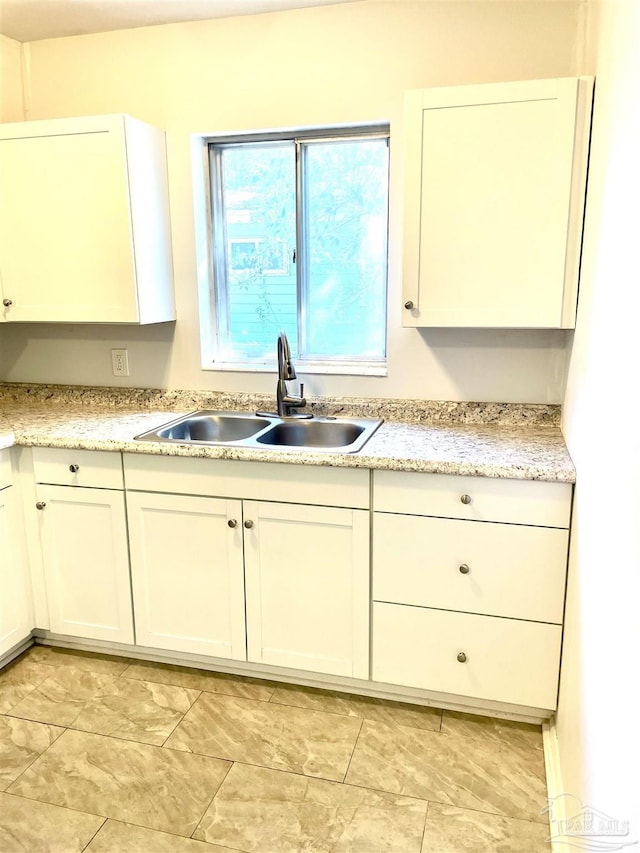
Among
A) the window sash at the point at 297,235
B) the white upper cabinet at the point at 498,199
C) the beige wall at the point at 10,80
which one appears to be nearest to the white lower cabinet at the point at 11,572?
the window sash at the point at 297,235

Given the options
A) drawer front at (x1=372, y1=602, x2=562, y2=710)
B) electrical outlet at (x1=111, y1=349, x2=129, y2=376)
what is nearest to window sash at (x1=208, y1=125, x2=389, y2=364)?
electrical outlet at (x1=111, y1=349, x2=129, y2=376)

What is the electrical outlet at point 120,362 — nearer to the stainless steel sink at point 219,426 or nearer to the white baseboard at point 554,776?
the stainless steel sink at point 219,426

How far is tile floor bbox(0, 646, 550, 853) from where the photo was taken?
1.64m

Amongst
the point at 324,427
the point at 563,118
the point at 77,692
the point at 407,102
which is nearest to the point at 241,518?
the point at 324,427

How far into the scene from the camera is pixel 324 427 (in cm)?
245

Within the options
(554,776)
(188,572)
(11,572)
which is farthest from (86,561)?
(554,776)

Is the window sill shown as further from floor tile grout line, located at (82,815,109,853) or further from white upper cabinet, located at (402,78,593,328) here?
floor tile grout line, located at (82,815,109,853)

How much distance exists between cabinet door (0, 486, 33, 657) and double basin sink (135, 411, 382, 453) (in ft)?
1.78

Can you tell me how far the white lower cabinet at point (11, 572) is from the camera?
2.25 m

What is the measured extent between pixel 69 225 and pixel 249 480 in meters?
1.19

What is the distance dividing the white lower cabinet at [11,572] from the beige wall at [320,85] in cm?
74

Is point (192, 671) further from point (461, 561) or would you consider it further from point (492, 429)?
point (492, 429)

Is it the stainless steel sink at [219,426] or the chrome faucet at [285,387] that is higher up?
the chrome faucet at [285,387]

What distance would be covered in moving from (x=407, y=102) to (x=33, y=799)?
90.1 inches
